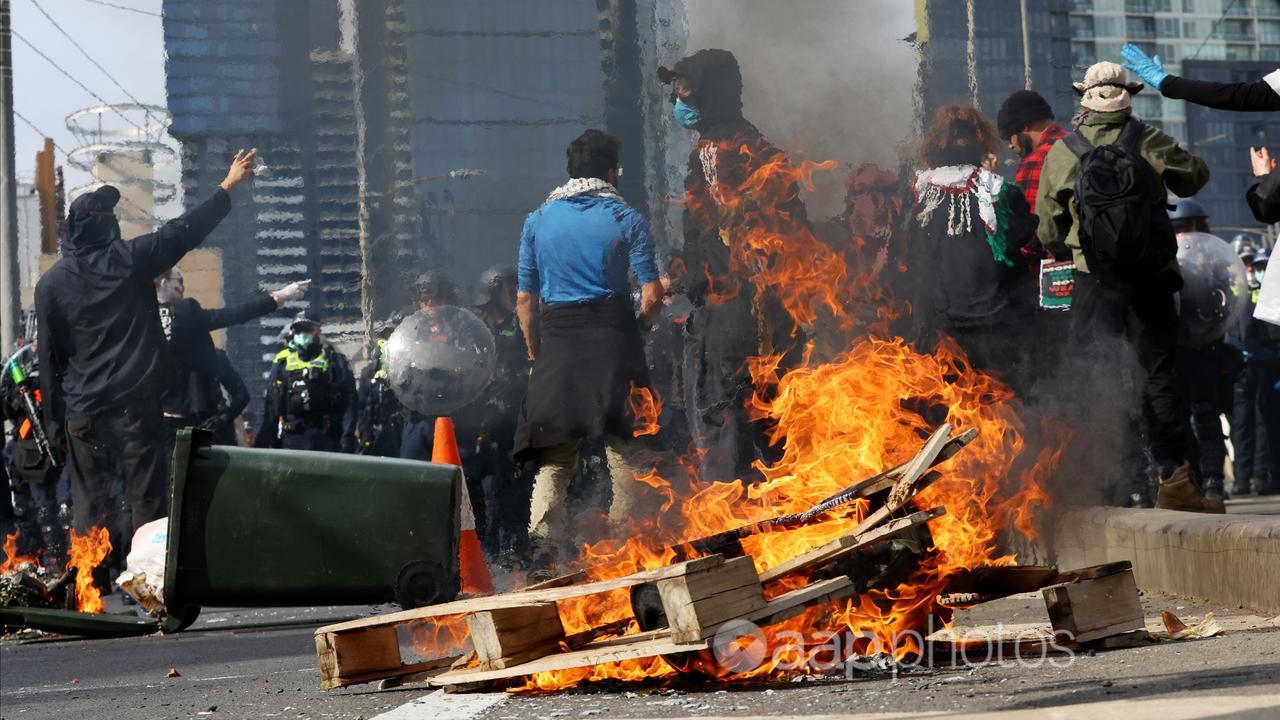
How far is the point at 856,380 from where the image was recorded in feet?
18.6

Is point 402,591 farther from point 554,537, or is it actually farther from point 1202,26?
point 1202,26

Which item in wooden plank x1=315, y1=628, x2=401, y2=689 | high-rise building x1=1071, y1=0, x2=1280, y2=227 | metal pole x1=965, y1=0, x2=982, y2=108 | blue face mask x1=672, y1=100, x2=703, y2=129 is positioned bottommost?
wooden plank x1=315, y1=628, x2=401, y2=689

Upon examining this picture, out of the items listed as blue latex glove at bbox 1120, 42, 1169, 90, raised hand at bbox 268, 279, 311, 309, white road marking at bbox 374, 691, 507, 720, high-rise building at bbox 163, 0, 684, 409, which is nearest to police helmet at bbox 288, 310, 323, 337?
high-rise building at bbox 163, 0, 684, 409

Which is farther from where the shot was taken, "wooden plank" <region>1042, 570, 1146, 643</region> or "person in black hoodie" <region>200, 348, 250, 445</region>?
"person in black hoodie" <region>200, 348, 250, 445</region>

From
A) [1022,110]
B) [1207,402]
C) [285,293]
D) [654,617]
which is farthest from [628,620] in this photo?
[1207,402]

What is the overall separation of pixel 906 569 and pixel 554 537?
2.48 m

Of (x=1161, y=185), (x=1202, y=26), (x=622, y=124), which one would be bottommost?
(x=1161, y=185)

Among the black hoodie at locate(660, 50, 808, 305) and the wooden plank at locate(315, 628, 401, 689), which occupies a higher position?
the black hoodie at locate(660, 50, 808, 305)

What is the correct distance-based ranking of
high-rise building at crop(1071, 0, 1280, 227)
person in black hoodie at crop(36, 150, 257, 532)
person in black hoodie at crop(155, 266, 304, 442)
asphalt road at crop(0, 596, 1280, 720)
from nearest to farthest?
asphalt road at crop(0, 596, 1280, 720), person in black hoodie at crop(36, 150, 257, 532), person in black hoodie at crop(155, 266, 304, 442), high-rise building at crop(1071, 0, 1280, 227)

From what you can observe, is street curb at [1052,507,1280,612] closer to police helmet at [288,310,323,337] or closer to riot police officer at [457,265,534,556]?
riot police officer at [457,265,534,556]

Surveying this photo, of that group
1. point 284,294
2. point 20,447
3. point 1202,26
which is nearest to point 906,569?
point 284,294

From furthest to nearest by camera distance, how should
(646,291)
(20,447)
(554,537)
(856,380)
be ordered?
(20,447) < (646,291) < (554,537) < (856,380)

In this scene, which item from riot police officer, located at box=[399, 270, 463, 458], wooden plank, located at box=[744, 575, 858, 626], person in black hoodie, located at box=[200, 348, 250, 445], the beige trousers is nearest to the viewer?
wooden plank, located at box=[744, 575, 858, 626]

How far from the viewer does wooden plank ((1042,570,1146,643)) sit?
191 inches
